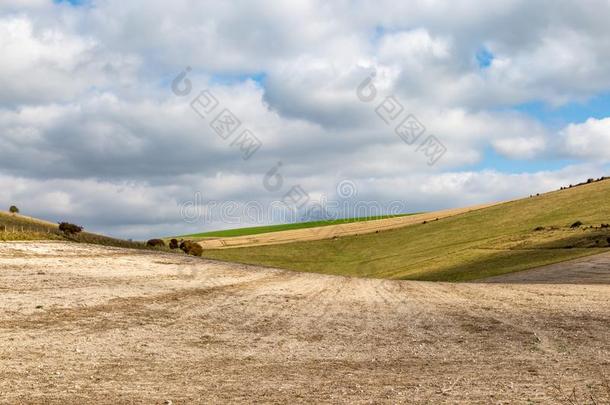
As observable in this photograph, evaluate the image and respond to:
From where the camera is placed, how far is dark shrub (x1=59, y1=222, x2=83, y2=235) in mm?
54688

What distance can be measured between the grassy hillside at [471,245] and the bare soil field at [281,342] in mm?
34331

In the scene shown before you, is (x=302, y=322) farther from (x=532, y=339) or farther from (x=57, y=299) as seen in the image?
(x=57, y=299)

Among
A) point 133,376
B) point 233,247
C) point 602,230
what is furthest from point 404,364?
point 233,247

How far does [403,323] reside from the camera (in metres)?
20.7

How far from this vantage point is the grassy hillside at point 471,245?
63844 mm

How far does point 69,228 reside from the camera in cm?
5556

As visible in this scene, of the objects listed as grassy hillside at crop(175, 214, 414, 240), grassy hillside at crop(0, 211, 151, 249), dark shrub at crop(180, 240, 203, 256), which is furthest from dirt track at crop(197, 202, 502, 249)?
grassy hillside at crop(0, 211, 151, 249)

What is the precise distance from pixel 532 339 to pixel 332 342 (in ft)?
17.5

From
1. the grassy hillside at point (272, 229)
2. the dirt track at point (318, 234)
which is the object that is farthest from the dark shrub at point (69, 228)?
the grassy hillside at point (272, 229)

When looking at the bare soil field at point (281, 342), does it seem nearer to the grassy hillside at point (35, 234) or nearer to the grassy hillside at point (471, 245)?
the grassy hillside at point (35, 234)

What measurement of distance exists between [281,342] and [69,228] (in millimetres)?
43272

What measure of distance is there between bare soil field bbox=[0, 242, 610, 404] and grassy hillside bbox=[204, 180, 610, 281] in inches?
1352

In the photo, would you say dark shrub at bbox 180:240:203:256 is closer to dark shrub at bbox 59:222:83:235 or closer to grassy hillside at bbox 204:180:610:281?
grassy hillside at bbox 204:180:610:281

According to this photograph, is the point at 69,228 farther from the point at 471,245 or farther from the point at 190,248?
the point at 471,245
